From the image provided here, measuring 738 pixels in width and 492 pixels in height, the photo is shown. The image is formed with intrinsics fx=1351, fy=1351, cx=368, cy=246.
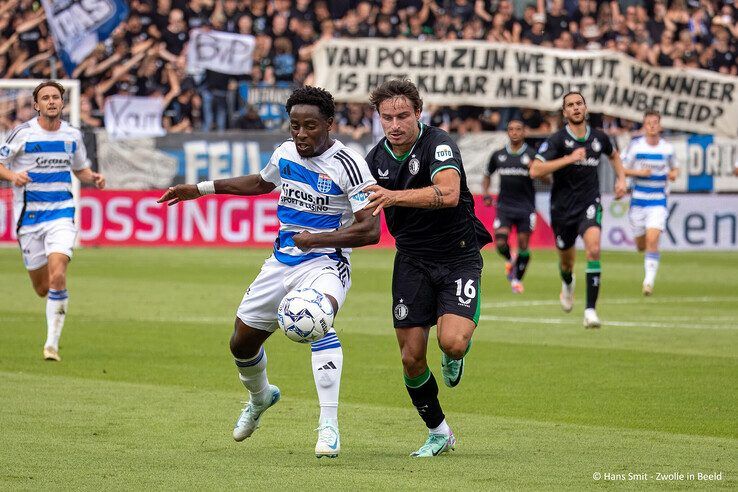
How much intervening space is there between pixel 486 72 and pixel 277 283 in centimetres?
2178

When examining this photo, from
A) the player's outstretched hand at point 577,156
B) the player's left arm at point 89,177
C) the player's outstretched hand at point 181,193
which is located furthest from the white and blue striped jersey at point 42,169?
the player's outstretched hand at point 577,156

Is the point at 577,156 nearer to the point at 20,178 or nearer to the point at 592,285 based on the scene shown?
the point at 592,285

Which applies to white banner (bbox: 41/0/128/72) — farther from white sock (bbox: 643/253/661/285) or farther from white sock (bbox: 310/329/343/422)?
white sock (bbox: 310/329/343/422)

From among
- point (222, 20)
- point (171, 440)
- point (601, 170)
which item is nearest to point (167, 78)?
point (222, 20)

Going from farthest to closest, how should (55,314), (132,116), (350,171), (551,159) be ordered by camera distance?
(132,116), (551,159), (55,314), (350,171)

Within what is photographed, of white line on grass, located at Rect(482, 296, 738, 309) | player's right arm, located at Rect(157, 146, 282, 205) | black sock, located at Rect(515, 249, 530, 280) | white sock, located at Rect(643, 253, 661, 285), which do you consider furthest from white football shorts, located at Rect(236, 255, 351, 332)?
black sock, located at Rect(515, 249, 530, 280)

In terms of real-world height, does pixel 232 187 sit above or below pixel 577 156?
below

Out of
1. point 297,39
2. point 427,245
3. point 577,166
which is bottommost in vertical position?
point 427,245

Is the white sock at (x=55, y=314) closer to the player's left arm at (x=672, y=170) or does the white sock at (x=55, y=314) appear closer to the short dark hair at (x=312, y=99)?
the short dark hair at (x=312, y=99)

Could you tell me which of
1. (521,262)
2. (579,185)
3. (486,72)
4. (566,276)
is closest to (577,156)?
(579,185)

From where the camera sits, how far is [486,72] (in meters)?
29.4

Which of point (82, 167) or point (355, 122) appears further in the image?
point (355, 122)

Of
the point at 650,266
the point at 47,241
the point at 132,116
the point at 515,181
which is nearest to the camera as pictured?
the point at 47,241

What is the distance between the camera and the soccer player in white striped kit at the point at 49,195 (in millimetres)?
13109
